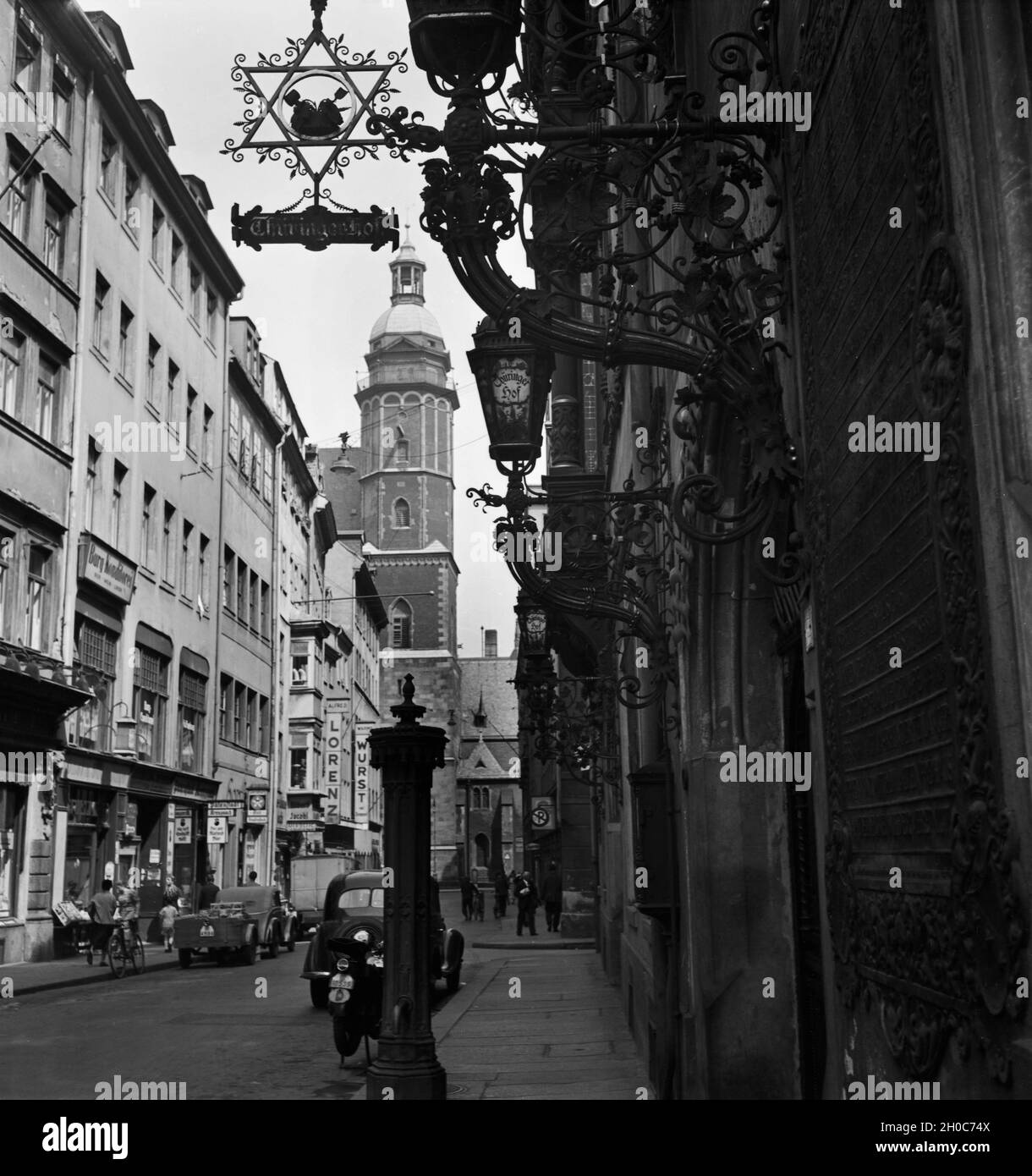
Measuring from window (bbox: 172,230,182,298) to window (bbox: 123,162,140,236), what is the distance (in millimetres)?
3688

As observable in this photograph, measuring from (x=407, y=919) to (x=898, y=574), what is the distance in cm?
659

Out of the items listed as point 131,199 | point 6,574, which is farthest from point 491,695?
point 6,574

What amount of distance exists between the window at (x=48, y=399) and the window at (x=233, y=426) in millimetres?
16065

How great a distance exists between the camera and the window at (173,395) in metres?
37.3

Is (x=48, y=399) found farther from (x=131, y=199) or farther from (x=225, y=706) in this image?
(x=225, y=706)

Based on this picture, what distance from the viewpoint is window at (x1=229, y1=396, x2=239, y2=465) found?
44.8 m

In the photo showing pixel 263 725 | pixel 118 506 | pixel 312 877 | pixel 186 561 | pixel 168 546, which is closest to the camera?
pixel 118 506

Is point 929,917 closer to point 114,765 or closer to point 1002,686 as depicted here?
point 1002,686

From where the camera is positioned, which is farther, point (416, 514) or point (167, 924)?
point (416, 514)

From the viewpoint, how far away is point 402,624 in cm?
10244

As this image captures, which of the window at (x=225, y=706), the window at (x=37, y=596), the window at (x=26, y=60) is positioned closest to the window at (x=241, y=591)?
the window at (x=225, y=706)

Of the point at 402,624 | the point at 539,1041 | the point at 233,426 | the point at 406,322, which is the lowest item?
the point at 539,1041

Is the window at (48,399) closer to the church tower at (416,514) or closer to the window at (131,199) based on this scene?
the window at (131,199)

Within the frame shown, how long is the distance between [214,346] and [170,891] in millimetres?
18463
